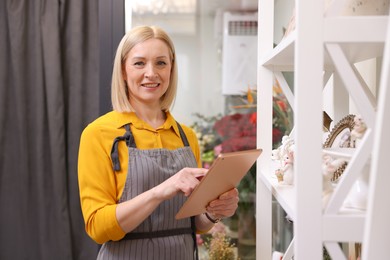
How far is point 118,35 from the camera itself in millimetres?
2180

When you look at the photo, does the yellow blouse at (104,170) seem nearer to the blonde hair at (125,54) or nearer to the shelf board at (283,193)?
the blonde hair at (125,54)

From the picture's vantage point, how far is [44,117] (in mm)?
2236

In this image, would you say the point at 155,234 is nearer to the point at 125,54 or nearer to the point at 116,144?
the point at 116,144

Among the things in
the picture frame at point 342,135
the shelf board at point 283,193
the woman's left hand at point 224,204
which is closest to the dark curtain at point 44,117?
the woman's left hand at point 224,204

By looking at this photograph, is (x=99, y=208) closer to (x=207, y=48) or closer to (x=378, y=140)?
(x=378, y=140)

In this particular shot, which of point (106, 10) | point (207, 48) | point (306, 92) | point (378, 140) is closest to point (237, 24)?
point (207, 48)

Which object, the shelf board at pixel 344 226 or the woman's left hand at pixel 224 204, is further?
the woman's left hand at pixel 224 204

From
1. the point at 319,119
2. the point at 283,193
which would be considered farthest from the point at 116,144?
the point at 319,119

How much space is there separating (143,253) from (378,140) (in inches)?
38.6

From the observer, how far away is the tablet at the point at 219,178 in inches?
43.6

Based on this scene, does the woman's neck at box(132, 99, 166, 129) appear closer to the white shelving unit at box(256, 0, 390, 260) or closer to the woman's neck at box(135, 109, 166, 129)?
the woman's neck at box(135, 109, 166, 129)

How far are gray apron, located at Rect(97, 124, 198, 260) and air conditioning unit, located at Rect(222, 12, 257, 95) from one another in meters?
0.94

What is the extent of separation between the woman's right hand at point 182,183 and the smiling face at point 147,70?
0.34 metres

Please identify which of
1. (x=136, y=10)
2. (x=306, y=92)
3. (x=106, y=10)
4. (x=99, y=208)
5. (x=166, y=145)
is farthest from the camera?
(x=136, y=10)
